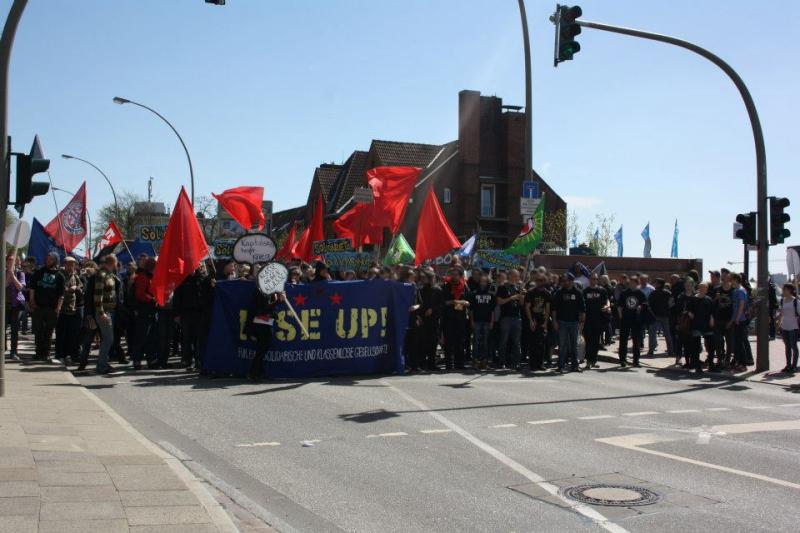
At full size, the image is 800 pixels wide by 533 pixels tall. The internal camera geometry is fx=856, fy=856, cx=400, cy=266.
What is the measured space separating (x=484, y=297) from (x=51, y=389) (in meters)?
7.62

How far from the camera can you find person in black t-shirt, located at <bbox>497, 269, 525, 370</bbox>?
15.7 meters

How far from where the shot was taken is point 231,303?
13.8 m

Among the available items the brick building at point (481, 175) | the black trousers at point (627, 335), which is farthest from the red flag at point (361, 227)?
the brick building at point (481, 175)

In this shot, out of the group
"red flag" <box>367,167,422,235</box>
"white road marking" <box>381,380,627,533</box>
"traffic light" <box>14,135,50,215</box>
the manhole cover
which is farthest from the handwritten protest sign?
the manhole cover

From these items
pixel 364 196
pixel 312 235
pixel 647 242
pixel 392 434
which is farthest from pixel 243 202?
pixel 647 242

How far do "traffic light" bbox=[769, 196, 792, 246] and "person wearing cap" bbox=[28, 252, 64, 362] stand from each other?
42.3ft

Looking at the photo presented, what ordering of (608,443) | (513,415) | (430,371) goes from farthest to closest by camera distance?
1. (430,371)
2. (513,415)
3. (608,443)

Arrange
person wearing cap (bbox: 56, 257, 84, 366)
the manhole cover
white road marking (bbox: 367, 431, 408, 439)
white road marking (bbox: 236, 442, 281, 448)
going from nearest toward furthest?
1. the manhole cover
2. white road marking (bbox: 236, 442, 281, 448)
3. white road marking (bbox: 367, 431, 408, 439)
4. person wearing cap (bbox: 56, 257, 84, 366)

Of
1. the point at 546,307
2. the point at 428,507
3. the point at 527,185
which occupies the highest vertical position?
the point at 527,185

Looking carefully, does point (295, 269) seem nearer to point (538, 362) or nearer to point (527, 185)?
point (538, 362)

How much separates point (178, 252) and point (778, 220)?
1067 cm

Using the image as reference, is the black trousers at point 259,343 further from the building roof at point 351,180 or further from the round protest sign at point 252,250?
the building roof at point 351,180

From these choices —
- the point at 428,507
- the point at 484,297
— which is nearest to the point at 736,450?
the point at 428,507

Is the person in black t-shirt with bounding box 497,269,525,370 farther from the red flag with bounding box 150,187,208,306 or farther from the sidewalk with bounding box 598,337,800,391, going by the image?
the red flag with bounding box 150,187,208,306
